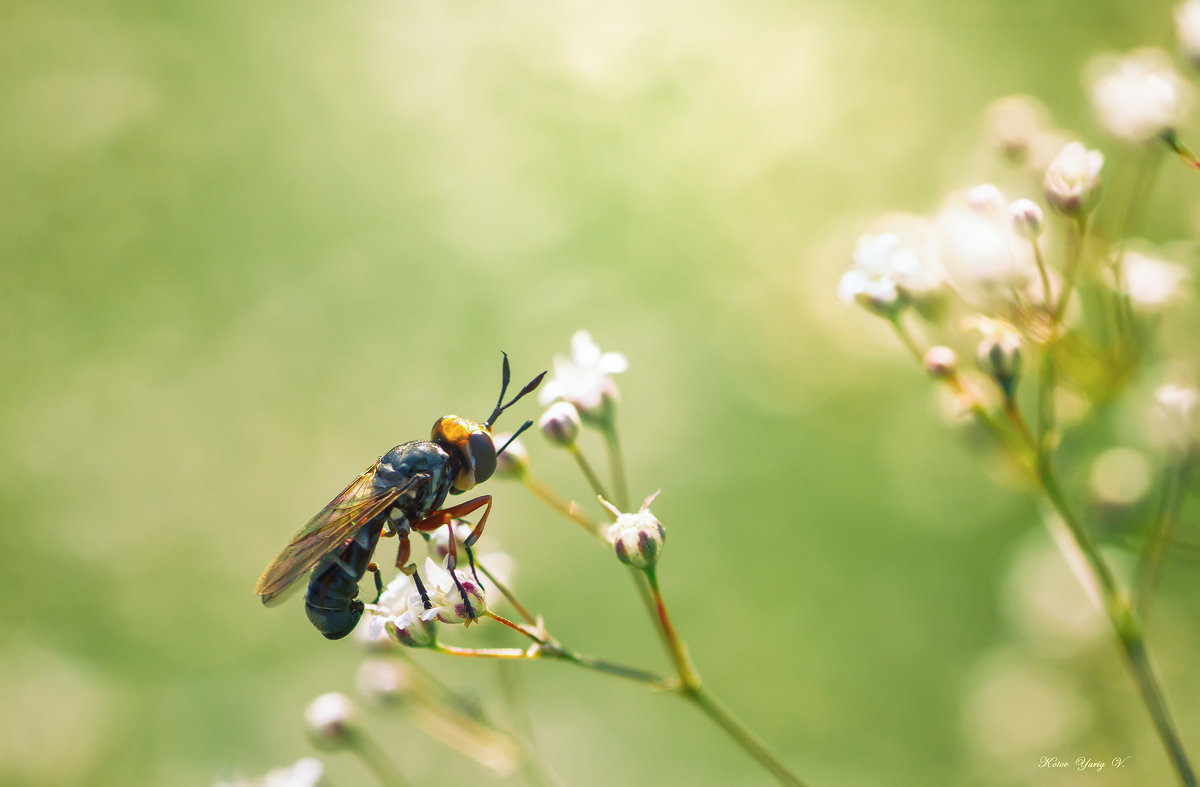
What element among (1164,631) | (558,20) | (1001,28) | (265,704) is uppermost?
(558,20)

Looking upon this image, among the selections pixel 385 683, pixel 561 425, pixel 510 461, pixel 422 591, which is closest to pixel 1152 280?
pixel 561 425

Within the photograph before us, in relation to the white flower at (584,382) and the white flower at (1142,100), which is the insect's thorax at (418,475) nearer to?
the white flower at (584,382)

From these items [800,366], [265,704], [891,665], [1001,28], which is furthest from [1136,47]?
[265,704]

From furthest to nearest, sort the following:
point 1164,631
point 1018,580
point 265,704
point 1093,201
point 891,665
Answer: point 265,704 < point 891,665 < point 1018,580 < point 1164,631 < point 1093,201

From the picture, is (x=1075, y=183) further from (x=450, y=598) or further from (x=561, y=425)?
(x=450, y=598)

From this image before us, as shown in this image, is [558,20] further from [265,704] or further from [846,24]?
[265,704]

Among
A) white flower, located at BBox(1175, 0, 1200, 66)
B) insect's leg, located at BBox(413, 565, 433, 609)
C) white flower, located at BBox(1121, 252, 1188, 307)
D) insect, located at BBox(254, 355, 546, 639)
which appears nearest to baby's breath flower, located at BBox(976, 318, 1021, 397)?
white flower, located at BBox(1121, 252, 1188, 307)
